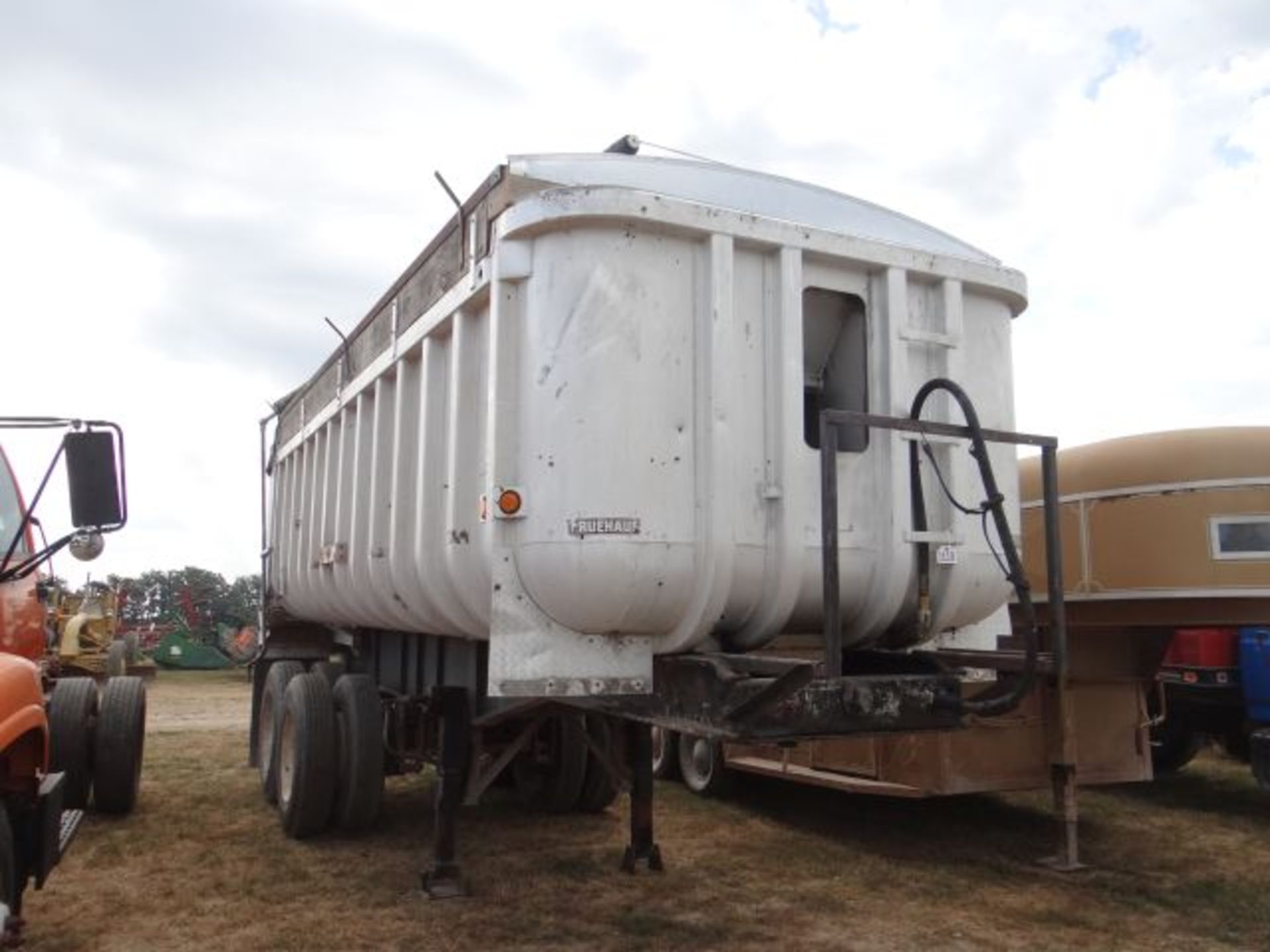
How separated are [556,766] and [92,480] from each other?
188 inches

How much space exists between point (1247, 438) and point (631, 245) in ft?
16.7

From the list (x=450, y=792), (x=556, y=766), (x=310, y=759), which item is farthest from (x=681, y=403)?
(x=556, y=766)

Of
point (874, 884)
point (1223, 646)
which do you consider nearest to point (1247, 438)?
point (1223, 646)

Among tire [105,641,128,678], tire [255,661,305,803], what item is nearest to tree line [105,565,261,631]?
tire [105,641,128,678]

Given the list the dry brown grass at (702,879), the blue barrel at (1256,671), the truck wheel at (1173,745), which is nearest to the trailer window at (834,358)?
the dry brown grass at (702,879)

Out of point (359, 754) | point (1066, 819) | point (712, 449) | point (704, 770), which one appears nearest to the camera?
point (712, 449)

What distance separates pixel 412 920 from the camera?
554cm

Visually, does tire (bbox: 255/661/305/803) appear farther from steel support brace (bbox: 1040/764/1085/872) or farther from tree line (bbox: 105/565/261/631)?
tree line (bbox: 105/565/261/631)

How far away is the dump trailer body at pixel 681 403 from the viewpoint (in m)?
4.15

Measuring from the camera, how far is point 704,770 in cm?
905

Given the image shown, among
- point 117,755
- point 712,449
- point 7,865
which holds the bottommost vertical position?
point 117,755

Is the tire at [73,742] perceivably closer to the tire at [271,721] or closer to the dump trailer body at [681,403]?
the tire at [271,721]

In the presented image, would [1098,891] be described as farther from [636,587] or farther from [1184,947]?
[636,587]

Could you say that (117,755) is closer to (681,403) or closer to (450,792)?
(450,792)
